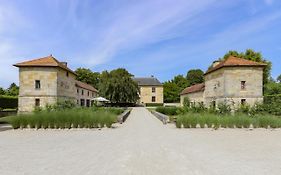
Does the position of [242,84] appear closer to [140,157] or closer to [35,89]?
[35,89]

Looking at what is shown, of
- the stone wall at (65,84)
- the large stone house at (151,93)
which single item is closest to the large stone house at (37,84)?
the stone wall at (65,84)

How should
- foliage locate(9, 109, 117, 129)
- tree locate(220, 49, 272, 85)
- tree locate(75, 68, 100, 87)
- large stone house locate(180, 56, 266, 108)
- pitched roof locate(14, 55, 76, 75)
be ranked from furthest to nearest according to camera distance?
1. tree locate(75, 68, 100, 87)
2. tree locate(220, 49, 272, 85)
3. pitched roof locate(14, 55, 76, 75)
4. large stone house locate(180, 56, 266, 108)
5. foliage locate(9, 109, 117, 129)

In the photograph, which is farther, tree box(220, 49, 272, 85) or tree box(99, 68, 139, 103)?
tree box(99, 68, 139, 103)

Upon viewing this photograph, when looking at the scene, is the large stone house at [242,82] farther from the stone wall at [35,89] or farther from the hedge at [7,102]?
the hedge at [7,102]

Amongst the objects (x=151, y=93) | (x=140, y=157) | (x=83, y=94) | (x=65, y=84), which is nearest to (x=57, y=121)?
(x=140, y=157)

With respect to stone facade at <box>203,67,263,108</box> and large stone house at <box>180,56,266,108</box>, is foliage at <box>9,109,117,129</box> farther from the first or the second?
stone facade at <box>203,67,263,108</box>

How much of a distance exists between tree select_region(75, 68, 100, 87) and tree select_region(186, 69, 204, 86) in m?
30.0

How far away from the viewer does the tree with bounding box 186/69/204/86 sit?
8691 cm

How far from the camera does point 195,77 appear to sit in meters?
88.0

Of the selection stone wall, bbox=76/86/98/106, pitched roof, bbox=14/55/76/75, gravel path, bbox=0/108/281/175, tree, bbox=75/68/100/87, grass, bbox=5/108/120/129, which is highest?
tree, bbox=75/68/100/87

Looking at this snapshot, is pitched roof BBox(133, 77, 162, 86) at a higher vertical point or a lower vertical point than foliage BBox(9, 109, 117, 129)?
higher

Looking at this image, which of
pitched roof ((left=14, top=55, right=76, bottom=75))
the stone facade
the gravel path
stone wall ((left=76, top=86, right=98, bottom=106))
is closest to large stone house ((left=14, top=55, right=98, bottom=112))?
pitched roof ((left=14, top=55, right=76, bottom=75))

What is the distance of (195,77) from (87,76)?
114 feet

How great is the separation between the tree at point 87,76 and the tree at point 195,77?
98.6ft
